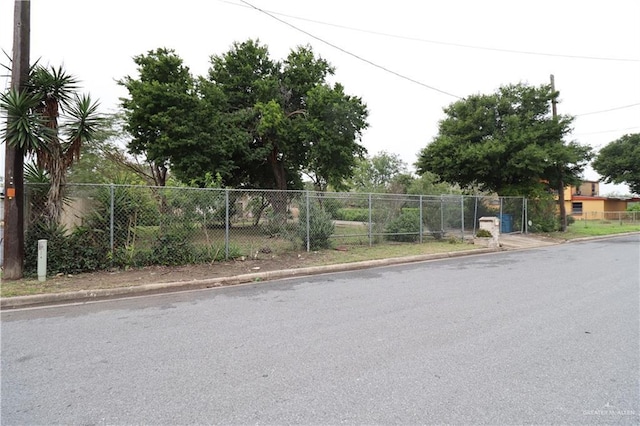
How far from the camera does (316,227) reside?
11.5 metres

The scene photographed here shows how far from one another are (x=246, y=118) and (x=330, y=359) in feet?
54.2

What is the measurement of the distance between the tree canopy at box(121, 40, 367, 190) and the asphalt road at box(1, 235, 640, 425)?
945 cm

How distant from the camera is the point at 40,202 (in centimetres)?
773

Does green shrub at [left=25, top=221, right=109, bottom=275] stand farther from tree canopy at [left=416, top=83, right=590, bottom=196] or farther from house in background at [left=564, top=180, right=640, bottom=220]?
house in background at [left=564, top=180, right=640, bottom=220]

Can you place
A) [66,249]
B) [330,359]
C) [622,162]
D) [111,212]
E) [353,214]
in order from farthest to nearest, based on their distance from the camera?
[622,162] → [353,214] → [111,212] → [66,249] → [330,359]

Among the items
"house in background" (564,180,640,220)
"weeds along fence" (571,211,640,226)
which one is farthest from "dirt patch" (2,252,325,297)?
"house in background" (564,180,640,220)

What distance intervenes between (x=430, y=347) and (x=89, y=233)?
7.78 m

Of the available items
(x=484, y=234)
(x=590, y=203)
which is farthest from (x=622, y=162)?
(x=484, y=234)

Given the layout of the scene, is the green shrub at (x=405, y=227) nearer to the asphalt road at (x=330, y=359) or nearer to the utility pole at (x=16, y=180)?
the asphalt road at (x=330, y=359)

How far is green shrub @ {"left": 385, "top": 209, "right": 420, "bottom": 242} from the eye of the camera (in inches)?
539

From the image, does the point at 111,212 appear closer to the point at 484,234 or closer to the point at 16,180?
the point at 16,180

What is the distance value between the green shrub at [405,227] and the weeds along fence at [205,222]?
39 mm

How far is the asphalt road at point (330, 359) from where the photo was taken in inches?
105

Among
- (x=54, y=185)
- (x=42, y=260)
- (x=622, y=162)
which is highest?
(x=622, y=162)
